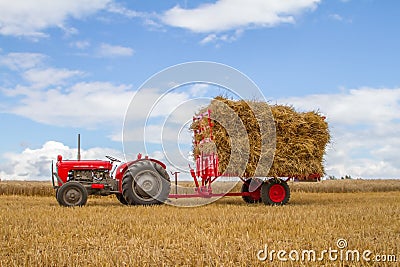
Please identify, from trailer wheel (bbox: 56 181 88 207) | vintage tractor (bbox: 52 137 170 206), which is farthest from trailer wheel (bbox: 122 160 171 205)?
trailer wheel (bbox: 56 181 88 207)

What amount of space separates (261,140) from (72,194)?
5.34m

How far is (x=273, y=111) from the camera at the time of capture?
43.6 feet

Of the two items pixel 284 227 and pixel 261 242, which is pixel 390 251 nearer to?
pixel 261 242

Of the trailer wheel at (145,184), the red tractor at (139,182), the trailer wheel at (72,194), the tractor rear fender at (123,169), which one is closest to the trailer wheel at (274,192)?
the red tractor at (139,182)

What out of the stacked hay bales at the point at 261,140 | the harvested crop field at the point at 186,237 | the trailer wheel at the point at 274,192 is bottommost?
the harvested crop field at the point at 186,237

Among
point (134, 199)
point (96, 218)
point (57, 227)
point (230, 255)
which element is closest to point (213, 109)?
point (134, 199)

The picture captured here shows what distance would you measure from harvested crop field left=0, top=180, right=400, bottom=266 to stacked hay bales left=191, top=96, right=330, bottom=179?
2041 millimetres

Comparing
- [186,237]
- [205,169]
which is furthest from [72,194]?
[186,237]

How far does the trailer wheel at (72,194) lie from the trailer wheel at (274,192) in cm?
499

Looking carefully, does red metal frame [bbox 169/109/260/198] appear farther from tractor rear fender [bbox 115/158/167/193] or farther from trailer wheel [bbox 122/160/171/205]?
tractor rear fender [bbox 115/158/167/193]

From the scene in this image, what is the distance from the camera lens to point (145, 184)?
1310 cm

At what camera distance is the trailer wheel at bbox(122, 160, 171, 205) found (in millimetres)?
12977

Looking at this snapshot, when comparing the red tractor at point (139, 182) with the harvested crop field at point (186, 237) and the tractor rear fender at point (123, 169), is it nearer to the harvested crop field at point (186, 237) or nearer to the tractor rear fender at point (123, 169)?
the tractor rear fender at point (123, 169)

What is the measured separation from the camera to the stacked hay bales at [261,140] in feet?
41.7
